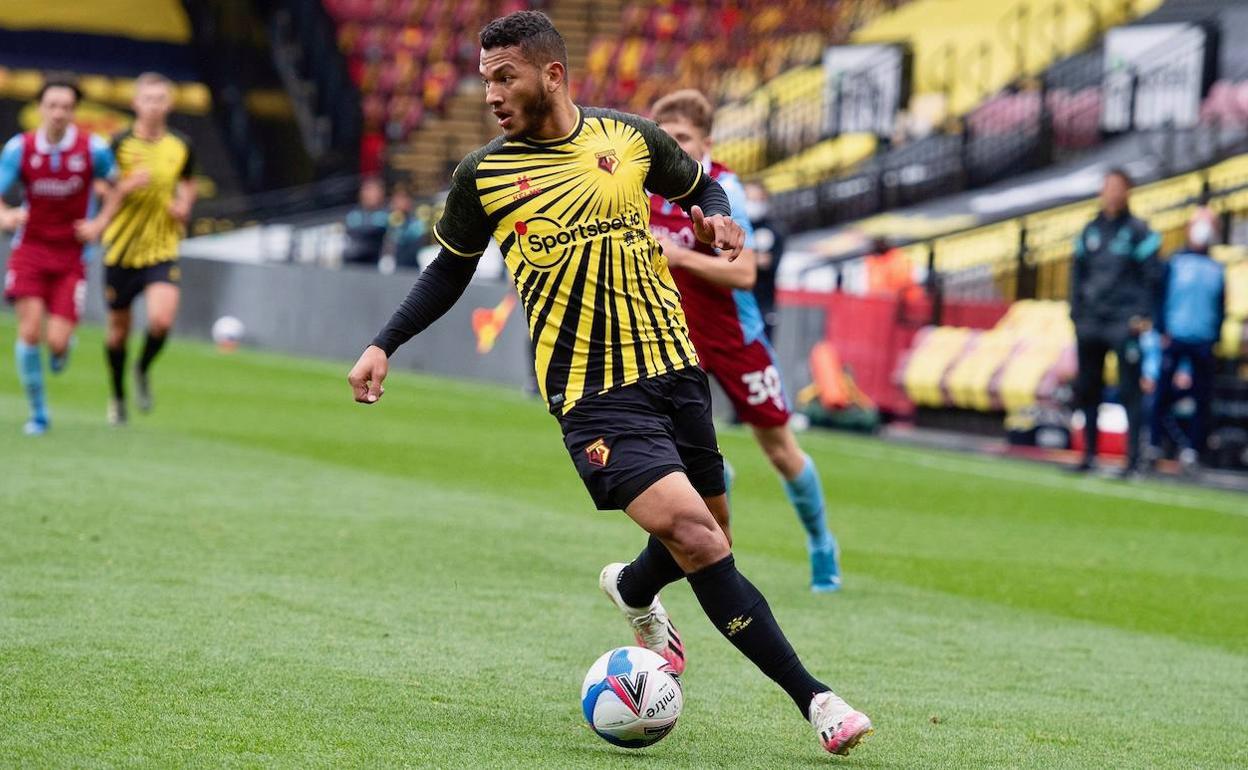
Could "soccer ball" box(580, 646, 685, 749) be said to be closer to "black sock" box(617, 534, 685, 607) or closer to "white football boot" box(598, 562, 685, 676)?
"black sock" box(617, 534, 685, 607)

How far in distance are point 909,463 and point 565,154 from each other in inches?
455

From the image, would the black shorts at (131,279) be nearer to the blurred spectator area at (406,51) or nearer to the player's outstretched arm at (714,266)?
the player's outstretched arm at (714,266)

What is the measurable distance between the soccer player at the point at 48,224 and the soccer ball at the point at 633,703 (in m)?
8.83

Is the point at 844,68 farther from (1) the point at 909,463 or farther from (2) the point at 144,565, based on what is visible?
(2) the point at 144,565

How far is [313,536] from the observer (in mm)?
9945

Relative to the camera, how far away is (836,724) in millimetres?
5453

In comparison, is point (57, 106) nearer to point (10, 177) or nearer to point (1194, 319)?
point (10, 177)

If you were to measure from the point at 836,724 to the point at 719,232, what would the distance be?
147 cm

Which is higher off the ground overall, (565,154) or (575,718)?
(565,154)

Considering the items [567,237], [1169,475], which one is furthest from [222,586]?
[1169,475]

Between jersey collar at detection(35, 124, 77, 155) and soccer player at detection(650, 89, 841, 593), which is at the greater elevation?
jersey collar at detection(35, 124, 77, 155)

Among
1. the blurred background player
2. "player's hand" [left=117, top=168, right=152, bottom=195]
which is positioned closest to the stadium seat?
the blurred background player

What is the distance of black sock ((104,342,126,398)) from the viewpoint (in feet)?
48.5

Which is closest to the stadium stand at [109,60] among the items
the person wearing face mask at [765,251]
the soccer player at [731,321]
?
the person wearing face mask at [765,251]
